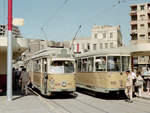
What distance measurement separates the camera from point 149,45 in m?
17.2

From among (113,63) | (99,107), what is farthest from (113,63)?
(99,107)

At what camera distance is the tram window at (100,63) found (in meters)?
15.8

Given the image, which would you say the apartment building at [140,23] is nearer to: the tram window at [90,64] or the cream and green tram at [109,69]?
the tram window at [90,64]

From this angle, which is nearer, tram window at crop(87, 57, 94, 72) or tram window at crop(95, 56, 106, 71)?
tram window at crop(95, 56, 106, 71)

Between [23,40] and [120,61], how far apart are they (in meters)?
5.66

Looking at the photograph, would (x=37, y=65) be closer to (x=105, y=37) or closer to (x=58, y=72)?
(x=58, y=72)

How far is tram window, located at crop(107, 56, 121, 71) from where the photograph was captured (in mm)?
15579

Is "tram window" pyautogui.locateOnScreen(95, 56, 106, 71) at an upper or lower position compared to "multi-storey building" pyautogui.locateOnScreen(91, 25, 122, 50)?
lower

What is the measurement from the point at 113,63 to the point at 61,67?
2900 millimetres

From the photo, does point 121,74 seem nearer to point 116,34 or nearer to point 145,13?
point 145,13

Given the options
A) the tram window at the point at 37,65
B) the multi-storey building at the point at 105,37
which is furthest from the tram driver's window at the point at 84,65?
the multi-storey building at the point at 105,37

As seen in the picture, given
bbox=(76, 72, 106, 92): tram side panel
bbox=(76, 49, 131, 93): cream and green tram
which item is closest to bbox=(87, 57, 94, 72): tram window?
bbox=(76, 49, 131, 93): cream and green tram

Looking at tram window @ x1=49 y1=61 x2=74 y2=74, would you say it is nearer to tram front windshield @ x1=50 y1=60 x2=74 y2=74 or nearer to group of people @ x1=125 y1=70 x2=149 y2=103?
tram front windshield @ x1=50 y1=60 x2=74 y2=74

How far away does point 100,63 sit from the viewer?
1602cm
